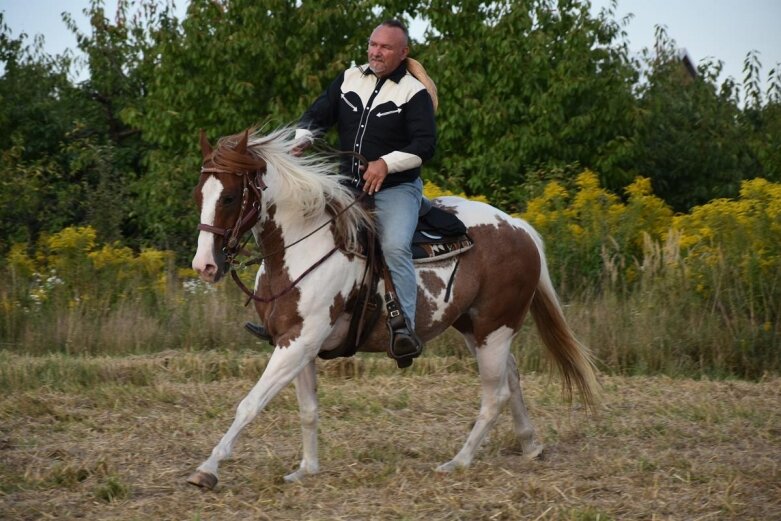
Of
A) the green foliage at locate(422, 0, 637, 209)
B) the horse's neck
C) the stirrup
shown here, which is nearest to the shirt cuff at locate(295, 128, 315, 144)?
the horse's neck

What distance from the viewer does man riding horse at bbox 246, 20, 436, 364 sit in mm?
6066

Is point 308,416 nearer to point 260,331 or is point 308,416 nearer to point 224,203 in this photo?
point 260,331

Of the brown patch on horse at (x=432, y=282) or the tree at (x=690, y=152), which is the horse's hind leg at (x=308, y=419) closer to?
the brown patch on horse at (x=432, y=282)

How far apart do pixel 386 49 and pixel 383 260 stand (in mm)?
1244

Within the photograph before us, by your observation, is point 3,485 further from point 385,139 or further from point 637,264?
point 637,264

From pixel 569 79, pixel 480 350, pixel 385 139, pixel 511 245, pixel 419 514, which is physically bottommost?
pixel 419 514

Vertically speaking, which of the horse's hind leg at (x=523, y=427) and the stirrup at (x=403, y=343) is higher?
the stirrup at (x=403, y=343)

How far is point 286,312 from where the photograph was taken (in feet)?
19.1

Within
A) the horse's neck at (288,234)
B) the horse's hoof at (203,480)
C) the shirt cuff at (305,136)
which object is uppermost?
the shirt cuff at (305,136)

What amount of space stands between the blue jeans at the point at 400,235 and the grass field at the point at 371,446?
1054mm

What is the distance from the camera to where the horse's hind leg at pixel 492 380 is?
6.57m

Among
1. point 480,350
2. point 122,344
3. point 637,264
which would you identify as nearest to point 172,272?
point 122,344

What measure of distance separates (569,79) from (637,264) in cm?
753

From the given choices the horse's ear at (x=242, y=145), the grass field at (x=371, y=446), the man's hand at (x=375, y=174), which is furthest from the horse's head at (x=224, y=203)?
the grass field at (x=371, y=446)
